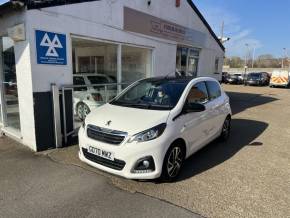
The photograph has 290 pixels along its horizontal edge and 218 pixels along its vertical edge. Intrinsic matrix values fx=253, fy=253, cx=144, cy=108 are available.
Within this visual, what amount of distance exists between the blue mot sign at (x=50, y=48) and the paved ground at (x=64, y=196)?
2173 mm

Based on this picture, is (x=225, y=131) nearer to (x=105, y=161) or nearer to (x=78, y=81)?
(x=105, y=161)

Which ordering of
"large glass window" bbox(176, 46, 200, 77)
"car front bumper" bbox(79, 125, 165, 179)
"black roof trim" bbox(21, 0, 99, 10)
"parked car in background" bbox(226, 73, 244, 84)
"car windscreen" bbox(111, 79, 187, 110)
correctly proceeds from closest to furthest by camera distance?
"car front bumper" bbox(79, 125, 165, 179) → "car windscreen" bbox(111, 79, 187, 110) → "black roof trim" bbox(21, 0, 99, 10) → "large glass window" bbox(176, 46, 200, 77) → "parked car in background" bbox(226, 73, 244, 84)

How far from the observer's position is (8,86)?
654 centimetres

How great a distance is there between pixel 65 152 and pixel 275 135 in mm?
5635

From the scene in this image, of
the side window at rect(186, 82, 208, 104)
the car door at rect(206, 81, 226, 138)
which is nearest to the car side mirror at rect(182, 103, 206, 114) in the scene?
the side window at rect(186, 82, 208, 104)

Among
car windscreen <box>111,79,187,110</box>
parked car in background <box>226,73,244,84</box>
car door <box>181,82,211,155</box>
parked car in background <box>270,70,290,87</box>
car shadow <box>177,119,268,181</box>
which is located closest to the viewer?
car door <box>181,82,211,155</box>

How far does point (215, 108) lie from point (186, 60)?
22.4 ft

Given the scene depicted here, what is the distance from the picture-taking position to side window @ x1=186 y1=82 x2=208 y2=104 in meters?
4.64

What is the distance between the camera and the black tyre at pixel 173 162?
384 centimetres

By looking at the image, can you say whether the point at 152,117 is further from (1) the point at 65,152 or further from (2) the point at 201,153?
(1) the point at 65,152

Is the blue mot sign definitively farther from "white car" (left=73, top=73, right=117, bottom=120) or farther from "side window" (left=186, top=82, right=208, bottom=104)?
"side window" (left=186, top=82, right=208, bottom=104)

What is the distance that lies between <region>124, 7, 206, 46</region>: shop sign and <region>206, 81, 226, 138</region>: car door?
3309 mm

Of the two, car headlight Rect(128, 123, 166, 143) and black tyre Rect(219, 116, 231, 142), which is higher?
car headlight Rect(128, 123, 166, 143)

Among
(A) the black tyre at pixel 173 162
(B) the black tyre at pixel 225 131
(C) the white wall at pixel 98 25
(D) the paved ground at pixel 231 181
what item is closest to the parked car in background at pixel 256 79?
(C) the white wall at pixel 98 25
